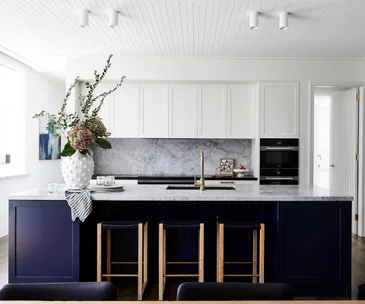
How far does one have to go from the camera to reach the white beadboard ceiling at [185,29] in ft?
11.5

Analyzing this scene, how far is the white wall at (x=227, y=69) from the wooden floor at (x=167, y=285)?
7.40 feet

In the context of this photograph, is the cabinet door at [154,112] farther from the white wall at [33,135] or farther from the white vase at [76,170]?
the white vase at [76,170]

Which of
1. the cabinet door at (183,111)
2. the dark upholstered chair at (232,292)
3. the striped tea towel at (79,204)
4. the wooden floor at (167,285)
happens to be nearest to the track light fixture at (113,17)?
the striped tea towel at (79,204)

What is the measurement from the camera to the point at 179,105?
5543 millimetres

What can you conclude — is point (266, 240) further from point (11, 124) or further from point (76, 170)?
point (11, 124)

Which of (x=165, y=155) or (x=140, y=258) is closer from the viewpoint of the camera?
(x=140, y=258)

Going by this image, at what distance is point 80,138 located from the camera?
9.77ft

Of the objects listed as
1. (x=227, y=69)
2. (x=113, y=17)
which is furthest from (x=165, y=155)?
(x=113, y=17)

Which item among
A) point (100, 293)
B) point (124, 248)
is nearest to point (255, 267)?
point (124, 248)

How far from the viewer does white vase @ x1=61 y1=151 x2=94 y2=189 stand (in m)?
3.04

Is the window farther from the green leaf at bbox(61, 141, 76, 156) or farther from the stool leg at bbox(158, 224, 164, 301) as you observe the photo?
the stool leg at bbox(158, 224, 164, 301)

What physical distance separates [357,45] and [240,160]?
2.44 metres

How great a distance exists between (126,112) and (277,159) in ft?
8.05

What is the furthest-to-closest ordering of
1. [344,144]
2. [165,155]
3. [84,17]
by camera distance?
[165,155]
[344,144]
[84,17]
